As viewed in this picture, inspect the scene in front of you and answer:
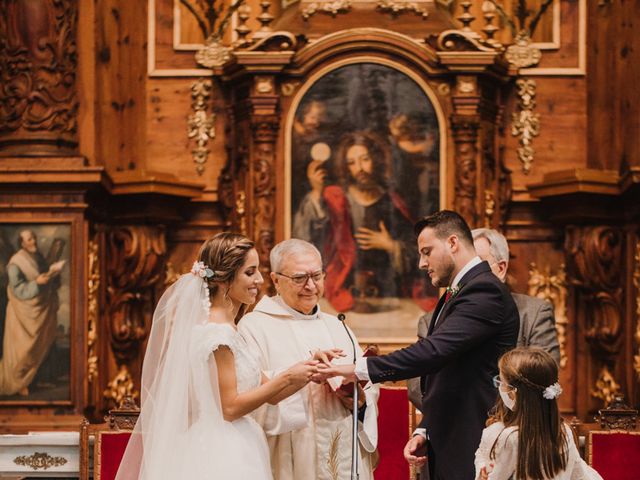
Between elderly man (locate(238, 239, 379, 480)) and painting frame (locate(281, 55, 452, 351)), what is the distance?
11.9ft

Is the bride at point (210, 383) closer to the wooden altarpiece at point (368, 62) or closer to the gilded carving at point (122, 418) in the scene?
the gilded carving at point (122, 418)

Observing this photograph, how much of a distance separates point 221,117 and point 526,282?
8.70 feet

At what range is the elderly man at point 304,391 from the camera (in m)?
6.03

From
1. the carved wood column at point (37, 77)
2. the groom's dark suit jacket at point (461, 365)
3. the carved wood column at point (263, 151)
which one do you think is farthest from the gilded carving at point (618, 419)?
the carved wood column at point (37, 77)

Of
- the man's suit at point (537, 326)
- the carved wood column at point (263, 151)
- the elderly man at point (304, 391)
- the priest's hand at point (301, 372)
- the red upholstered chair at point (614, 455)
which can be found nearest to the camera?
the priest's hand at point (301, 372)

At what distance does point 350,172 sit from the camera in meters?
9.87

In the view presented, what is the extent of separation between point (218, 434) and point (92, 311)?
3.98 m

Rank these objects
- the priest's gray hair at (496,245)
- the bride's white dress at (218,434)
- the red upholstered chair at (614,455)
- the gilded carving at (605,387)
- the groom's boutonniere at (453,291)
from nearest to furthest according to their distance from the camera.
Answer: the bride's white dress at (218,434) < the groom's boutonniere at (453,291) < the priest's gray hair at (496,245) < the red upholstered chair at (614,455) < the gilded carving at (605,387)

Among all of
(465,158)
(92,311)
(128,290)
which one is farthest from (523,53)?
(92,311)

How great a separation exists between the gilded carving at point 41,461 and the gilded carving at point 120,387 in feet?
5.54

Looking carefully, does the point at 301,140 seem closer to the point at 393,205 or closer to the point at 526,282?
the point at 393,205

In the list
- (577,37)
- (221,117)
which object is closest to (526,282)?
(577,37)

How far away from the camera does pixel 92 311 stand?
30.5 ft

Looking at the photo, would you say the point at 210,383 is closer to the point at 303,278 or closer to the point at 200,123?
the point at 303,278
